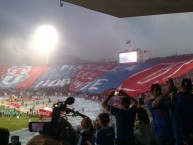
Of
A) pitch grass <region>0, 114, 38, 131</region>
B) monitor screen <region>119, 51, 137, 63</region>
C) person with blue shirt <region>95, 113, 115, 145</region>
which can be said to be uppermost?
monitor screen <region>119, 51, 137, 63</region>

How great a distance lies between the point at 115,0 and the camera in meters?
6.21

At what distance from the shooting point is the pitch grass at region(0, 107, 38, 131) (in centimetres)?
2986

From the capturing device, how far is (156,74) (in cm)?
3762

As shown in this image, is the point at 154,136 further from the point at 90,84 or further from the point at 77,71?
the point at 77,71

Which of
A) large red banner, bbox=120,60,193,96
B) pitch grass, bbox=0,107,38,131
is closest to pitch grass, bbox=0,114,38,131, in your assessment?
pitch grass, bbox=0,107,38,131

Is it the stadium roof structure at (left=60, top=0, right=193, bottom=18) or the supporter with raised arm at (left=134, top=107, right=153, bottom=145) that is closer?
the supporter with raised arm at (left=134, top=107, right=153, bottom=145)

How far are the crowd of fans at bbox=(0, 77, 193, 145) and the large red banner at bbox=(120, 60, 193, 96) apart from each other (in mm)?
26164

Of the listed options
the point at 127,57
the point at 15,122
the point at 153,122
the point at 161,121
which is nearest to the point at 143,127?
the point at 153,122

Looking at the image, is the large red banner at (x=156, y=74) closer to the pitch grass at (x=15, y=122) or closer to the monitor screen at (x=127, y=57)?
the pitch grass at (x=15, y=122)

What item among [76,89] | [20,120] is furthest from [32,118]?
[76,89]

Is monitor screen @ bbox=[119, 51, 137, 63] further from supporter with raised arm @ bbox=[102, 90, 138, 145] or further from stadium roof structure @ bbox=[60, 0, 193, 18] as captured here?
supporter with raised arm @ bbox=[102, 90, 138, 145]

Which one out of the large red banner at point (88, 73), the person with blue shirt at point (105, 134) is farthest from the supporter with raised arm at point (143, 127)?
the large red banner at point (88, 73)

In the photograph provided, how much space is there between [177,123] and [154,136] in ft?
2.31

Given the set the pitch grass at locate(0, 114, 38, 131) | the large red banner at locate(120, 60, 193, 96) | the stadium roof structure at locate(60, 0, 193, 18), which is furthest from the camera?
the large red banner at locate(120, 60, 193, 96)
